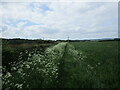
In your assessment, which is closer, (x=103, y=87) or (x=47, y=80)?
(x=103, y=87)

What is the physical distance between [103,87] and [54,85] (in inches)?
71.4

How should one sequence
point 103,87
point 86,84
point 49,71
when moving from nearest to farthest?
point 103,87 < point 86,84 < point 49,71

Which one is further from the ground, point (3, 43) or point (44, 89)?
point (3, 43)

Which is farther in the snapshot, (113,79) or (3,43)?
(3,43)

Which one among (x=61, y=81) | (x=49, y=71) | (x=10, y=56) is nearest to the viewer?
(x=61, y=81)

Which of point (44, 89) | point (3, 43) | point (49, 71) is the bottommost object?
point (44, 89)

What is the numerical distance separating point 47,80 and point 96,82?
1959 millimetres

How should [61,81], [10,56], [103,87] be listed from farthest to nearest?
[10,56], [61,81], [103,87]

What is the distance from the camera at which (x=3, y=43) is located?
31.4ft

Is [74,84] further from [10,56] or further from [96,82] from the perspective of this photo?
[10,56]

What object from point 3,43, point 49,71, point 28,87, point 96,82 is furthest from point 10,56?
point 96,82

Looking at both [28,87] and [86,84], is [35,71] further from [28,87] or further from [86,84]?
[86,84]

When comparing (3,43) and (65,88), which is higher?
(3,43)

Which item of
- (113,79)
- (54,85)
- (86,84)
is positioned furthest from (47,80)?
(113,79)
